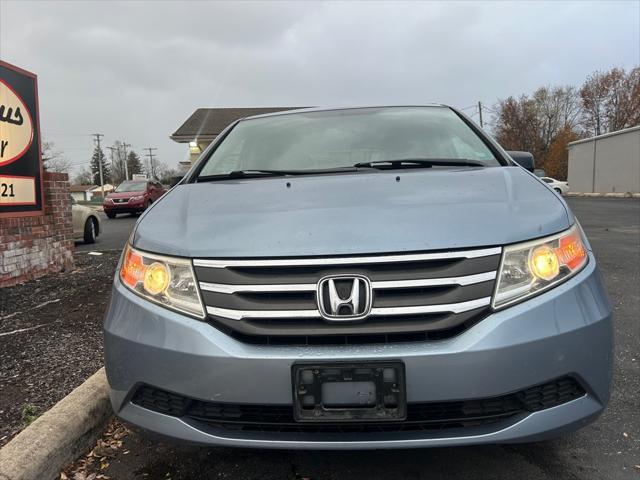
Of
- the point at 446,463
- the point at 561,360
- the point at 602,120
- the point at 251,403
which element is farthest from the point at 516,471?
the point at 602,120

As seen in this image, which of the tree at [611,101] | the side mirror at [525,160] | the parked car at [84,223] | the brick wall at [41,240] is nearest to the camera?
the side mirror at [525,160]

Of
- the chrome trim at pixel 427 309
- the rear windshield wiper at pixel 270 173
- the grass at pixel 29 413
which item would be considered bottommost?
the grass at pixel 29 413

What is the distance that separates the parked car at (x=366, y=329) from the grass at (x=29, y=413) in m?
0.89

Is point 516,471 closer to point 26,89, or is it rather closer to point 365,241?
point 365,241

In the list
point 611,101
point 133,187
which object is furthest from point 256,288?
point 611,101

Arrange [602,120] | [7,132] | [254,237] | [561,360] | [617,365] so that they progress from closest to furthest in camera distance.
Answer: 1. [561,360]
2. [254,237]
3. [617,365]
4. [7,132]
5. [602,120]

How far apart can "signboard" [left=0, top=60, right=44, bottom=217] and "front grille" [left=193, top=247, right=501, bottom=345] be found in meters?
4.88

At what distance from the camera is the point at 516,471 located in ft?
6.46

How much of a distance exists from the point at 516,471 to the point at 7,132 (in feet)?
19.2

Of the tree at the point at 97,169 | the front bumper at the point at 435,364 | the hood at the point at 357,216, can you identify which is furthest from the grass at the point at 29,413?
the tree at the point at 97,169

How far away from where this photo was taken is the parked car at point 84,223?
10073mm

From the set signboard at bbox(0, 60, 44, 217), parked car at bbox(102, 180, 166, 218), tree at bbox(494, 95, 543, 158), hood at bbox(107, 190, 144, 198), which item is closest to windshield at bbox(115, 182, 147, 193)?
parked car at bbox(102, 180, 166, 218)

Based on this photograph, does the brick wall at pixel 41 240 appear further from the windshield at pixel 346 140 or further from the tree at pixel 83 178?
the tree at pixel 83 178

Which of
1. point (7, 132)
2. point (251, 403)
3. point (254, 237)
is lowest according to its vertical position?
point (251, 403)
